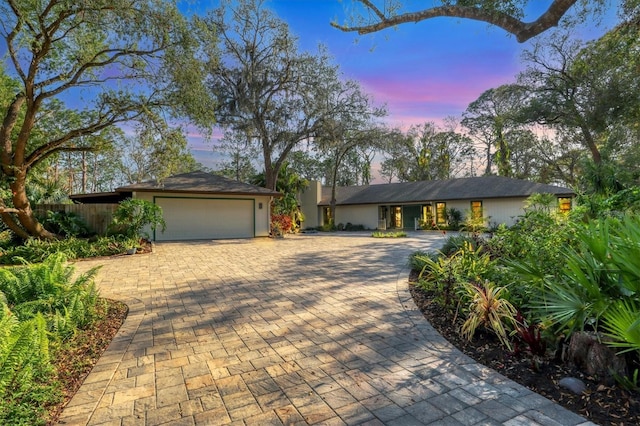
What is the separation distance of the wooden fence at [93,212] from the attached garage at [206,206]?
1.24m

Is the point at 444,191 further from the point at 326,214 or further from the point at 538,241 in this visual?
the point at 538,241

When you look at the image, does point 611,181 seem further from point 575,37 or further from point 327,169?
point 327,169

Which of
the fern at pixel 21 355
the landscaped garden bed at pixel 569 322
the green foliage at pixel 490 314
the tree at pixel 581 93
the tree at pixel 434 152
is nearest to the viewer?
the fern at pixel 21 355

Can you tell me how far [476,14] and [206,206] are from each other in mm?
12789

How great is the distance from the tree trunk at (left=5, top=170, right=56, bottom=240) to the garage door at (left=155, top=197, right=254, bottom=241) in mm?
4274

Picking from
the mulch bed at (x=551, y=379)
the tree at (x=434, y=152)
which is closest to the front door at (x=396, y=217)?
the tree at (x=434, y=152)

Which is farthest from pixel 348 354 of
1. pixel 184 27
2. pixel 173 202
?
pixel 173 202

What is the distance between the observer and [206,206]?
15.2 metres

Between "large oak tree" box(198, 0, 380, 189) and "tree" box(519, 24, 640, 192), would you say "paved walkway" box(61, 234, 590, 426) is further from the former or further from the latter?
"large oak tree" box(198, 0, 380, 189)

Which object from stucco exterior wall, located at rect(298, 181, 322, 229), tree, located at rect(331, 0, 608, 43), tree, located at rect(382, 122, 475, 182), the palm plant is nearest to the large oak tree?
stucco exterior wall, located at rect(298, 181, 322, 229)

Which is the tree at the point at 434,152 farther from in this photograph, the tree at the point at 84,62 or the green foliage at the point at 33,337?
the green foliage at the point at 33,337

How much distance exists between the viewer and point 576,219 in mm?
5020

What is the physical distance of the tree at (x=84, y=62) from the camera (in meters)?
8.26

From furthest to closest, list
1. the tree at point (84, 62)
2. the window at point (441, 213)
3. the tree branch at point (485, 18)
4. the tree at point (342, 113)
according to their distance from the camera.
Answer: the window at point (441, 213), the tree at point (342, 113), the tree at point (84, 62), the tree branch at point (485, 18)
